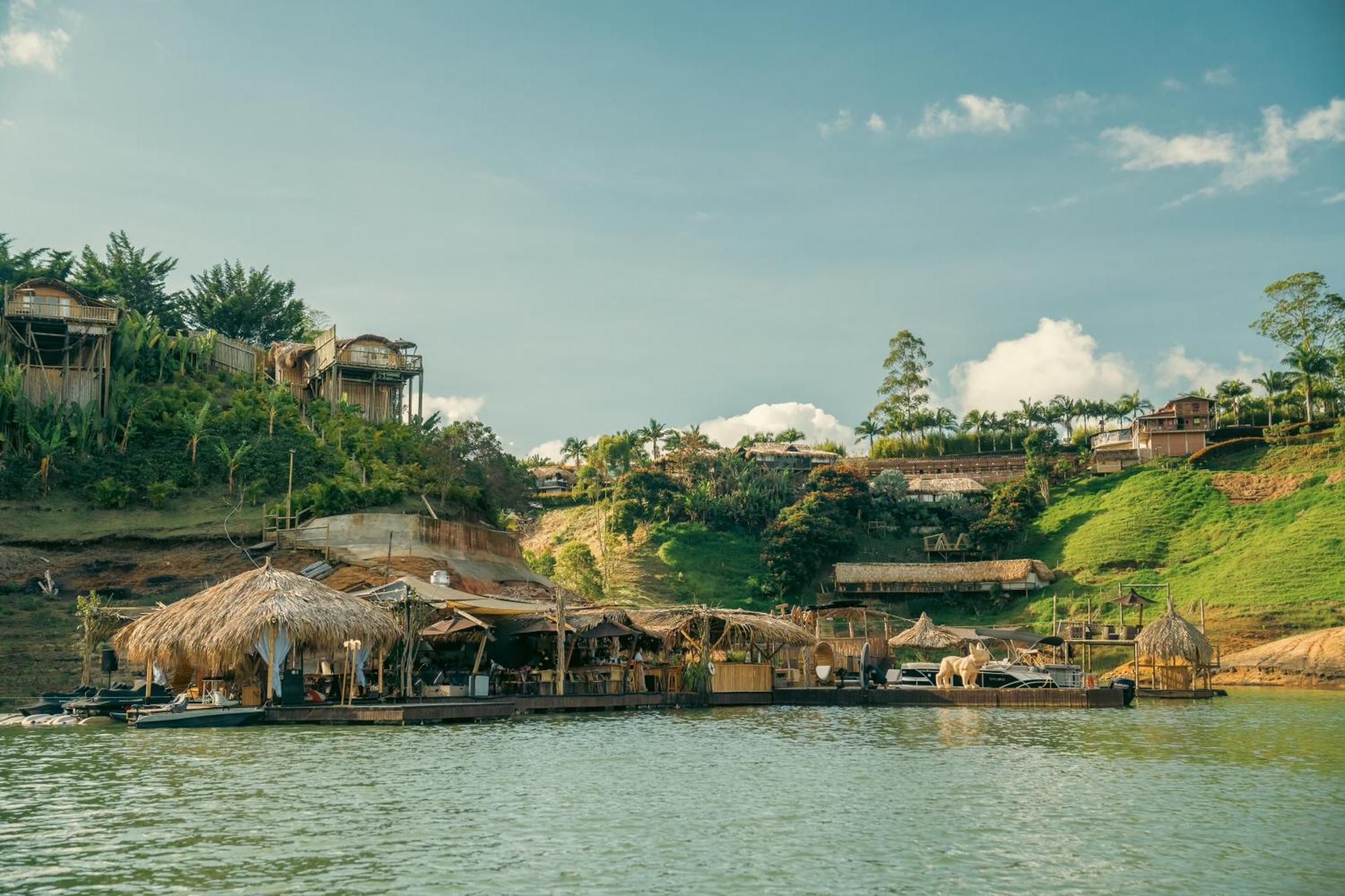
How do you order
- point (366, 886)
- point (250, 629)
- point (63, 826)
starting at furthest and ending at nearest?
point (250, 629) < point (63, 826) < point (366, 886)

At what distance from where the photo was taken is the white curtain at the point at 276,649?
86.8ft

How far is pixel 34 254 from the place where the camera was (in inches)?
2525

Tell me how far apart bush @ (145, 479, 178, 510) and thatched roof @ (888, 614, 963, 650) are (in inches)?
1149

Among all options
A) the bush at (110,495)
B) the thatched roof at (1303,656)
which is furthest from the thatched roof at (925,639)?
the bush at (110,495)

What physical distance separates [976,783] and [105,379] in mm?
45664

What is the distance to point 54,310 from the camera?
5097 cm

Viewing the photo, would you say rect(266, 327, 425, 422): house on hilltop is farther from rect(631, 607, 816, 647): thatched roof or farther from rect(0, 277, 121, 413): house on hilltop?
rect(631, 607, 816, 647): thatched roof

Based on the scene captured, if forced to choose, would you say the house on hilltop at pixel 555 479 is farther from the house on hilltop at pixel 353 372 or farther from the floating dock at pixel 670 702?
the floating dock at pixel 670 702

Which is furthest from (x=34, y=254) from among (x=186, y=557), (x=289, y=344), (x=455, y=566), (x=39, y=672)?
(x=39, y=672)

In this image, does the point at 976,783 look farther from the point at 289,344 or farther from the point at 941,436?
the point at 941,436

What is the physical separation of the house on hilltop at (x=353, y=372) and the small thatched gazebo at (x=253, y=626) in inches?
1299

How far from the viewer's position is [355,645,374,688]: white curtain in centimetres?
2844

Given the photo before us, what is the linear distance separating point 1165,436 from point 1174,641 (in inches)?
2118

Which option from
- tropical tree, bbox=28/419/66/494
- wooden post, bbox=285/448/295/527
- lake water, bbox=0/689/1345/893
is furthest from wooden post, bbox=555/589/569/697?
tropical tree, bbox=28/419/66/494
